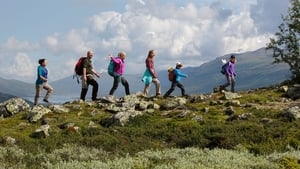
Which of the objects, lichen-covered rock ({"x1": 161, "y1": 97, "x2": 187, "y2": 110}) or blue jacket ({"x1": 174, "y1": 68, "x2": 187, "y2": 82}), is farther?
blue jacket ({"x1": 174, "y1": 68, "x2": 187, "y2": 82})

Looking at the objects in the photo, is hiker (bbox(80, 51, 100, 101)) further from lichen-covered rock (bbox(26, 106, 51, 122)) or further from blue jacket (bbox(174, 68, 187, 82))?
blue jacket (bbox(174, 68, 187, 82))

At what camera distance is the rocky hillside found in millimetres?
17172

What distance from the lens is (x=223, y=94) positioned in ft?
104

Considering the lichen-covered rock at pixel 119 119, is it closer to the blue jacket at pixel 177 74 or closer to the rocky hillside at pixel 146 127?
the rocky hillside at pixel 146 127

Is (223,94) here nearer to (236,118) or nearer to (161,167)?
(236,118)

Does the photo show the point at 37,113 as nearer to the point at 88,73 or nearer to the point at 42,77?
the point at 42,77

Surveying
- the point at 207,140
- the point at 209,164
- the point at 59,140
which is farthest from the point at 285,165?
the point at 59,140

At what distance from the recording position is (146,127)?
23047 millimetres

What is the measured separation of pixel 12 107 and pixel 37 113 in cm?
385

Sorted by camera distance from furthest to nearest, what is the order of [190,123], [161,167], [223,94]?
1. [223,94]
2. [190,123]
3. [161,167]

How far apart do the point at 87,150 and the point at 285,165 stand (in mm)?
6978

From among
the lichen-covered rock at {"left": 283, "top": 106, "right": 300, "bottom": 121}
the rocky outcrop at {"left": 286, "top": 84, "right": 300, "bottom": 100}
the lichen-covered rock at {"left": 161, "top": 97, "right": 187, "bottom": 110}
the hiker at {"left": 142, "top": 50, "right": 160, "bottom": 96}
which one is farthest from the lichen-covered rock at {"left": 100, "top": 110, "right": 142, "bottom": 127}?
the rocky outcrop at {"left": 286, "top": 84, "right": 300, "bottom": 100}

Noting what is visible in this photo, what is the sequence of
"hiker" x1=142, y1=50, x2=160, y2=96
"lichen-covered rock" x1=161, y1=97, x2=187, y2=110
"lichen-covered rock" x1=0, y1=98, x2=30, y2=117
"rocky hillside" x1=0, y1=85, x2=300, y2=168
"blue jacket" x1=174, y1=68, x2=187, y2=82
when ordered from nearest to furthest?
"rocky hillside" x1=0, y1=85, x2=300, y2=168 → "lichen-covered rock" x1=161, y1=97, x2=187, y2=110 → "lichen-covered rock" x1=0, y1=98, x2=30, y2=117 → "hiker" x1=142, y1=50, x2=160, y2=96 → "blue jacket" x1=174, y1=68, x2=187, y2=82

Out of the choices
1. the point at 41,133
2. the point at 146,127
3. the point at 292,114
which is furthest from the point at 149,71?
the point at 41,133
